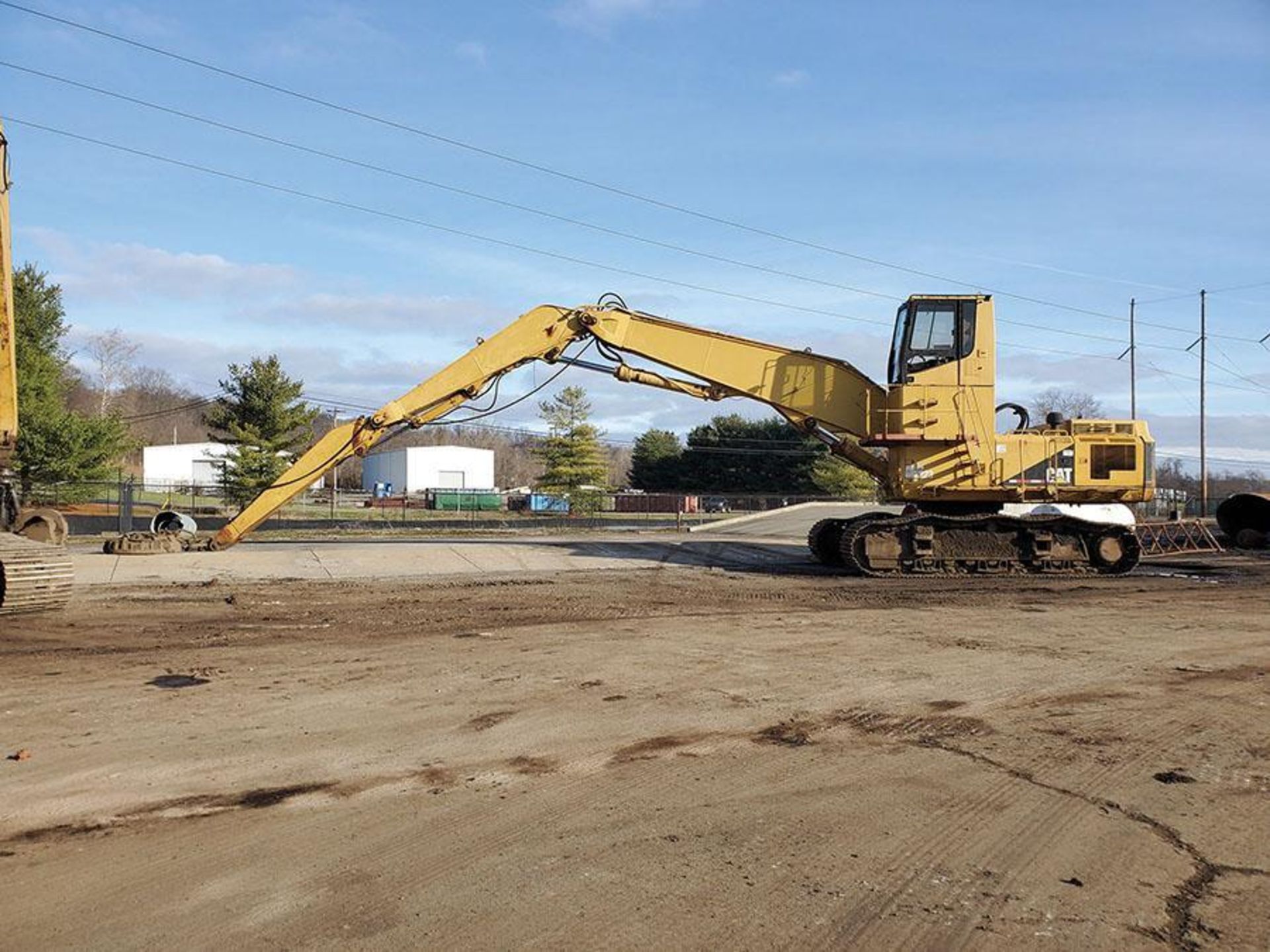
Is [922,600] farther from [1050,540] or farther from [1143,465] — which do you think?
[1143,465]

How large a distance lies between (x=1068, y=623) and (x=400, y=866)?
1020 cm

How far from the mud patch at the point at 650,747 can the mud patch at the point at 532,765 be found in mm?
389

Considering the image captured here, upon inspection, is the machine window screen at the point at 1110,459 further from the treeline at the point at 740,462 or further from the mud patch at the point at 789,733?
the treeline at the point at 740,462

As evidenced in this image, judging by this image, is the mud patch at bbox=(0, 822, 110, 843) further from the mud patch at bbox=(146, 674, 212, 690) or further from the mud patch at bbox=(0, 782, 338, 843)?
the mud patch at bbox=(146, 674, 212, 690)

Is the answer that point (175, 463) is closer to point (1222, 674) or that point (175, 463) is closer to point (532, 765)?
point (1222, 674)

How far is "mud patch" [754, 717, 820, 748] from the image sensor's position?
22.5 feet

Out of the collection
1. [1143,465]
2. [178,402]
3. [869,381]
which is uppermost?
[178,402]

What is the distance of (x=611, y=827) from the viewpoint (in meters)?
5.20

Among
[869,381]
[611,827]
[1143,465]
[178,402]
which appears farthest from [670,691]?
[178,402]

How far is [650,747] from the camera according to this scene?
672 centimetres

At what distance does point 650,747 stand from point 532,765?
818 millimetres

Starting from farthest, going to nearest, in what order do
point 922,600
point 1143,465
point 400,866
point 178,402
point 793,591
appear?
point 178,402 → point 1143,465 → point 793,591 → point 922,600 → point 400,866

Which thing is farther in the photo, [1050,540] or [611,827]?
[1050,540]

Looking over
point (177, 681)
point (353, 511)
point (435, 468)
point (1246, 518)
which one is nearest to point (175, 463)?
point (435, 468)
